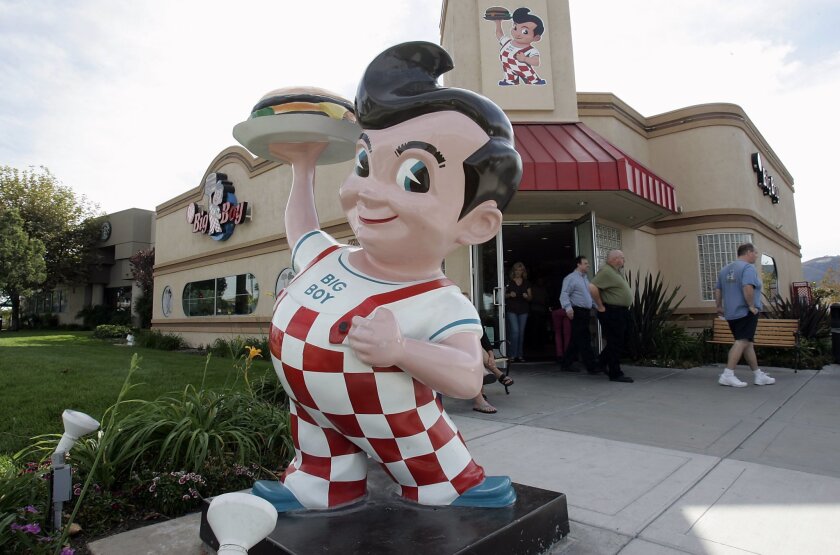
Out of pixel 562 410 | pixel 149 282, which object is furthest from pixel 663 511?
pixel 149 282

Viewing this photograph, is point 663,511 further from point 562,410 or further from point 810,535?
point 562,410

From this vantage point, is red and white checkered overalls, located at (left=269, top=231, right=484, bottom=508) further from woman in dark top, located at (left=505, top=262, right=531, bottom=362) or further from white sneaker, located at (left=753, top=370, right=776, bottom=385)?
woman in dark top, located at (left=505, top=262, right=531, bottom=362)

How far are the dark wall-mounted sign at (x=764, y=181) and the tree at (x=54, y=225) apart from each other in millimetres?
30070

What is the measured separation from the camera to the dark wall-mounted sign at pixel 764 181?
10.2 metres

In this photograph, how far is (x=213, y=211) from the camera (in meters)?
13.0

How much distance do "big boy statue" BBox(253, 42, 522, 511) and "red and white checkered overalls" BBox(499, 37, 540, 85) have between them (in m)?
6.25

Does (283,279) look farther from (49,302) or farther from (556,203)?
(49,302)

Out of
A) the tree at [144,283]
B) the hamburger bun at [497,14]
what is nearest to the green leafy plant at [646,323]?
the hamburger bun at [497,14]

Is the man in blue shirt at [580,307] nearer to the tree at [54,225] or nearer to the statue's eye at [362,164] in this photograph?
the statue's eye at [362,164]

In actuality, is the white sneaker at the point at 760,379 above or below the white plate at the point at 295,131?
below

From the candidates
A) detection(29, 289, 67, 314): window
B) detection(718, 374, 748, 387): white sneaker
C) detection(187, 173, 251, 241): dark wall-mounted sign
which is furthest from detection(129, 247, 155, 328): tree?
detection(718, 374, 748, 387): white sneaker

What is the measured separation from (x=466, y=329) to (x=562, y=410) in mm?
3336

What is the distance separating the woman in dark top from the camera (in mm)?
7266

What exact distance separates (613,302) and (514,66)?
3.99m
